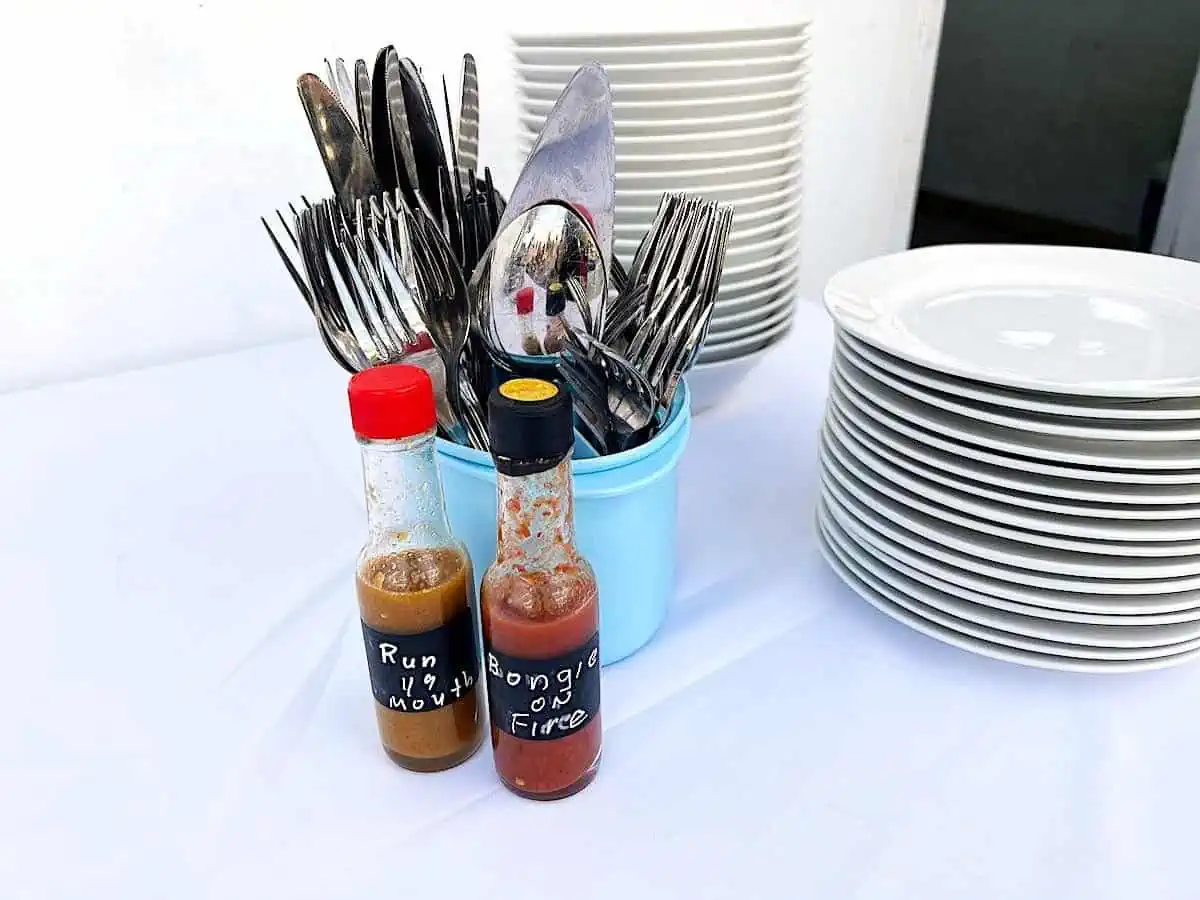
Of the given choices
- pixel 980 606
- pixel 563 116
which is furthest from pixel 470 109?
pixel 980 606

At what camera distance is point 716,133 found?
0.68 m

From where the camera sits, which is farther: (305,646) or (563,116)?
(305,646)

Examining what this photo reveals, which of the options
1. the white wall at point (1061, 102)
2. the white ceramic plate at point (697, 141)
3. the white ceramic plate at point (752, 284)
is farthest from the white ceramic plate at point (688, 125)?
the white wall at point (1061, 102)

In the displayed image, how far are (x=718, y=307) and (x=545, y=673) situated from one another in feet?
1.30

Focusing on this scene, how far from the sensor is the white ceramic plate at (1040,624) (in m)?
0.46

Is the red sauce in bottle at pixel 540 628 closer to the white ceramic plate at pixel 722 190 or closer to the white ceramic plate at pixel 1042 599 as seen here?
the white ceramic plate at pixel 1042 599

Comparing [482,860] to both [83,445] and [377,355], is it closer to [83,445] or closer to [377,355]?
[377,355]

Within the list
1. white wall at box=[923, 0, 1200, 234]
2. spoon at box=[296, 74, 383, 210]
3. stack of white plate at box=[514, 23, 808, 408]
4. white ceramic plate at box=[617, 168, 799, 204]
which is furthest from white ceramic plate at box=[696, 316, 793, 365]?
white wall at box=[923, 0, 1200, 234]

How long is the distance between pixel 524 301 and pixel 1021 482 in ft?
0.80

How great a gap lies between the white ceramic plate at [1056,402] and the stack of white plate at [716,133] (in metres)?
0.28

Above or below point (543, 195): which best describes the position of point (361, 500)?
below

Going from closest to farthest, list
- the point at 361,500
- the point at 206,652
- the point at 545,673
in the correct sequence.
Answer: the point at 545,673
the point at 206,652
the point at 361,500

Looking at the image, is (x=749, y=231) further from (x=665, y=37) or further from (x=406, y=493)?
(x=406, y=493)

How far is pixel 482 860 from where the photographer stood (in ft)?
1.30
